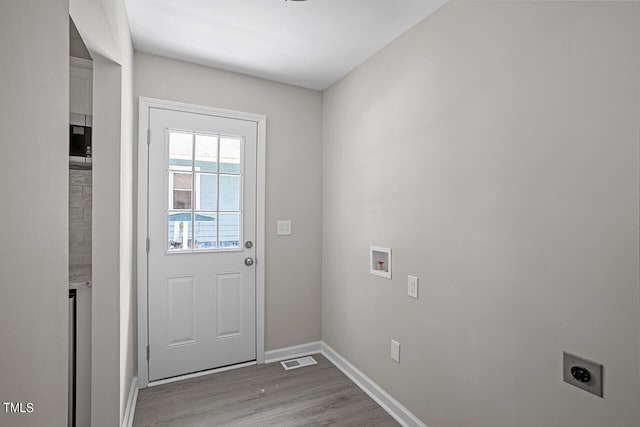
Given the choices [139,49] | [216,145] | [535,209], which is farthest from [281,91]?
→ [535,209]

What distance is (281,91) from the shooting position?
2980 mm

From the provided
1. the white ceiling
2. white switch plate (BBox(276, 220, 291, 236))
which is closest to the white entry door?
white switch plate (BBox(276, 220, 291, 236))

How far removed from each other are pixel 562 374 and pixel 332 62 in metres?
2.42

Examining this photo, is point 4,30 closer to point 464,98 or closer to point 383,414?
point 464,98

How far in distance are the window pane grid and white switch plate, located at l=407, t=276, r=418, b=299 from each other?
150 centimetres

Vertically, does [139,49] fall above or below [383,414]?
above

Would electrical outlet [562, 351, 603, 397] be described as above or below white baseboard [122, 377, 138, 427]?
above

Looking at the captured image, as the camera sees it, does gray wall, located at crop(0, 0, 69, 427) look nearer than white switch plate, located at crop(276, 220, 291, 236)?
Yes

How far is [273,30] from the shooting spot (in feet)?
7.03

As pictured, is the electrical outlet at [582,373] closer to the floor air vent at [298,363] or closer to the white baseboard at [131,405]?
the floor air vent at [298,363]

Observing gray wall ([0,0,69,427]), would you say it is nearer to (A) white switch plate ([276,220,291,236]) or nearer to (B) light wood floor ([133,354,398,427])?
(B) light wood floor ([133,354,398,427])

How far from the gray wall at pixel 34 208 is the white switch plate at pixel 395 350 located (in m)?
1.85

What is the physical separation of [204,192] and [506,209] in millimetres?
2180

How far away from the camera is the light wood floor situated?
2.10m
